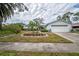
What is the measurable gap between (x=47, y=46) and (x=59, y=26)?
345mm

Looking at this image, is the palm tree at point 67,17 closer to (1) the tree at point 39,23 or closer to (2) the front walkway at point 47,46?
(2) the front walkway at point 47,46

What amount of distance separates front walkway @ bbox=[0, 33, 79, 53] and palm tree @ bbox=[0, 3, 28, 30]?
1.31 feet

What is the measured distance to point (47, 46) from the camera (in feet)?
11.0

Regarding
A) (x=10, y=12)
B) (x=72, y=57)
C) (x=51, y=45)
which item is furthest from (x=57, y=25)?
(x=10, y=12)

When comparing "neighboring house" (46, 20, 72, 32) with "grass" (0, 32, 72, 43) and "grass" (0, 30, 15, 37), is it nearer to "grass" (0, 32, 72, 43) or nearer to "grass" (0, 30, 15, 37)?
"grass" (0, 32, 72, 43)

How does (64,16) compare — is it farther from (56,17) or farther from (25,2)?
(25,2)

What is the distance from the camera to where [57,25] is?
3.40 m

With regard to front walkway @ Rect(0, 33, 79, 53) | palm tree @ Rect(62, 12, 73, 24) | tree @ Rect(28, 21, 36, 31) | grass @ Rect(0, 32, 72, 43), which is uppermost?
palm tree @ Rect(62, 12, 73, 24)

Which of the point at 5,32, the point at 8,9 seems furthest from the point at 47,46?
the point at 8,9

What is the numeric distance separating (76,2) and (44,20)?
0.53 m

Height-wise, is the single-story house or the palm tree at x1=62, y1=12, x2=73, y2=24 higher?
the palm tree at x1=62, y1=12, x2=73, y2=24

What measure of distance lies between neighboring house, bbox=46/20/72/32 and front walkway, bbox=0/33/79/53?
3.0 inches

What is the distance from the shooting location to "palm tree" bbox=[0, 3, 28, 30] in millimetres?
3352

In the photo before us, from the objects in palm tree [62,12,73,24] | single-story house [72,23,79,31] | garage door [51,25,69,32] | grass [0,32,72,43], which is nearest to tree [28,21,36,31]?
grass [0,32,72,43]
